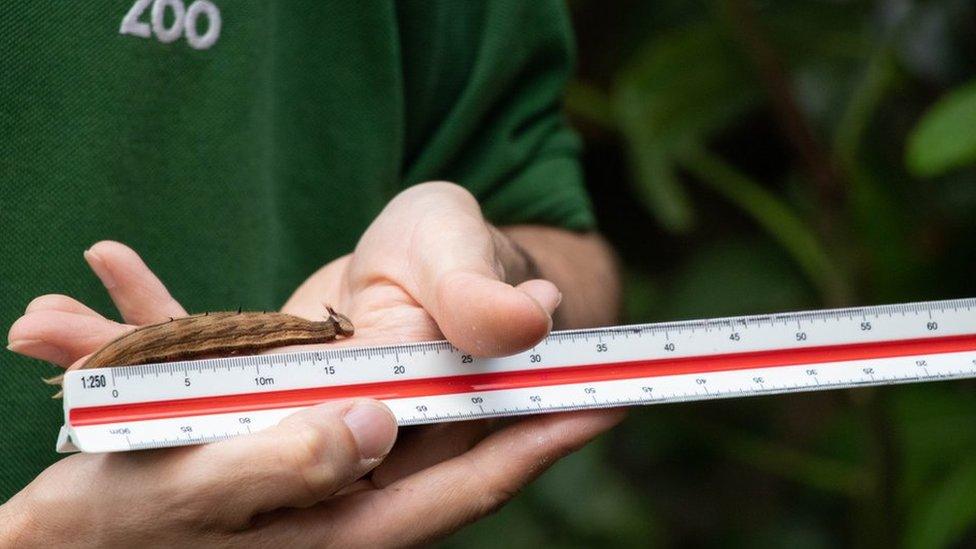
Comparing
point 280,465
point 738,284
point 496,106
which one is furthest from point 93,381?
point 738,284

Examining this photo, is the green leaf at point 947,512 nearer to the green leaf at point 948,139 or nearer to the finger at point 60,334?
the green leaf at point 948,139

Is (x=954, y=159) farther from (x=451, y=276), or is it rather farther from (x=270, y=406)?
(x=270, y=406)

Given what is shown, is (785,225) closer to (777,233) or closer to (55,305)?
(777,233)

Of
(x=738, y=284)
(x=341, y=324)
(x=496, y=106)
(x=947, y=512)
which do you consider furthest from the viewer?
(x=738, y=284)

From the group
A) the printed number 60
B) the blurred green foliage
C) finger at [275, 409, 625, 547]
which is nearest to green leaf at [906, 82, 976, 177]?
the blurred green foliage

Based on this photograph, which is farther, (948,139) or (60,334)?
(948,139)

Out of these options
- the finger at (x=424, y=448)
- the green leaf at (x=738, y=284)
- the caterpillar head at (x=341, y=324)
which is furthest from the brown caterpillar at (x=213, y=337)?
the green leaf at (x=738, y=284)

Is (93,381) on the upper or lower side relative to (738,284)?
upper

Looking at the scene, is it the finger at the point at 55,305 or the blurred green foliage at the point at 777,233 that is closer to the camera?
the finger at the point at 55,305
